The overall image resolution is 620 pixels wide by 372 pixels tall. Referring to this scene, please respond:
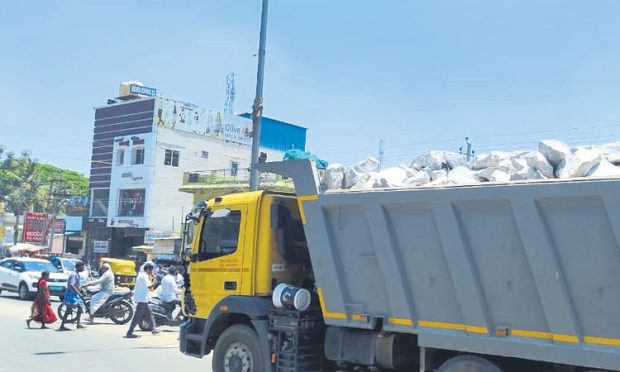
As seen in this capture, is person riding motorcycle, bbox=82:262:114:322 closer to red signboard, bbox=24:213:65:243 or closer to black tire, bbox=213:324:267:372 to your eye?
black tire, bbox=213:324:267:372

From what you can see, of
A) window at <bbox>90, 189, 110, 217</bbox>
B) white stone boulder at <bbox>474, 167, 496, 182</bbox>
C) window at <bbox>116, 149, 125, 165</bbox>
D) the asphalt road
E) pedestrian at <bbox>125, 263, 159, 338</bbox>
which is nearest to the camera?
white stone boulder at <bbox>474, 167, 496, 182</bbox>

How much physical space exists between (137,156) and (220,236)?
35.7 metres

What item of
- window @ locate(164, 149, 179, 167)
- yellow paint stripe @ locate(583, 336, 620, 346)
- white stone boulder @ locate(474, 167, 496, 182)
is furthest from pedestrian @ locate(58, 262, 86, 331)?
window @ locate(164, 149, 179, 167)

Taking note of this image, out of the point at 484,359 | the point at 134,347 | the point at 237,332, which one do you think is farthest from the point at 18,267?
the point at 484,359

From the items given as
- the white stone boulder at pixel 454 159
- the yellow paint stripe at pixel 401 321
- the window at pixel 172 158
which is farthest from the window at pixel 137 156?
the yellow paint stripe at pixel 401 321

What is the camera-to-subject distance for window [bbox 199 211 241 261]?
7836 millimetres

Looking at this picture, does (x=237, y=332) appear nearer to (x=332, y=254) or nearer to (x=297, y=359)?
(x=297, y=359)

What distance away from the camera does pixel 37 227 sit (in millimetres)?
46969

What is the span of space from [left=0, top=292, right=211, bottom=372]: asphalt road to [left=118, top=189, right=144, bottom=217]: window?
2609cm

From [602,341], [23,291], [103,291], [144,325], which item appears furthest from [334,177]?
[23,291]

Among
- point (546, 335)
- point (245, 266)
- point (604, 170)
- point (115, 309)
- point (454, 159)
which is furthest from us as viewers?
point (115, 309)

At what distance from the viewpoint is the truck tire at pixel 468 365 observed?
5438mm

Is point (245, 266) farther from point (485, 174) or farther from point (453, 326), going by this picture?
point (485, 174)

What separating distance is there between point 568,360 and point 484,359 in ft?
2.60
